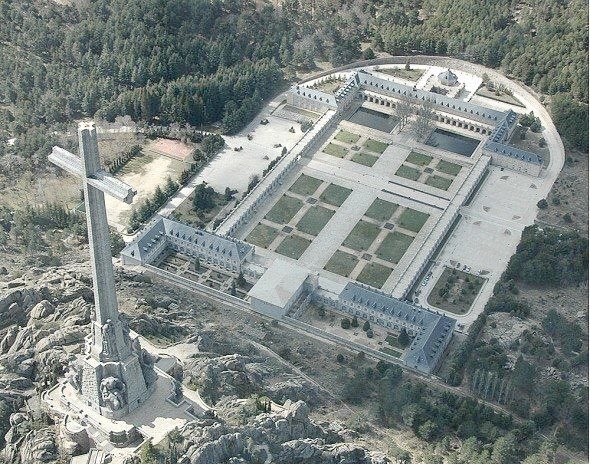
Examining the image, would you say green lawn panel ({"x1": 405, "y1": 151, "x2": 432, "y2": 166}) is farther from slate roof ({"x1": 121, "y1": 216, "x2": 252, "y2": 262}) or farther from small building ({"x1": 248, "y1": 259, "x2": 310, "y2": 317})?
slate roof ({"x1": 121, "y1": 216, "x2": 252, "y2": 262})

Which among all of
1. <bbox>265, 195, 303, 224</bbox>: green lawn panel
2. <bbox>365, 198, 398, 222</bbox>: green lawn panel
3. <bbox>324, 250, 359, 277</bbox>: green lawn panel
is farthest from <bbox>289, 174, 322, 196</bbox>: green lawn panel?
<bbox>324, 250, 359, 277</bbox>: green lawn panel

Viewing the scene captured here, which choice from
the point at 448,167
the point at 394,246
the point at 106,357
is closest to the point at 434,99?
the point at 448,167

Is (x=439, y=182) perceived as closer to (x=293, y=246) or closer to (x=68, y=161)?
(x=293, y=246)

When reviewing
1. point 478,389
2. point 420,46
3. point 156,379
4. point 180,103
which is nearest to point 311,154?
point 180,103

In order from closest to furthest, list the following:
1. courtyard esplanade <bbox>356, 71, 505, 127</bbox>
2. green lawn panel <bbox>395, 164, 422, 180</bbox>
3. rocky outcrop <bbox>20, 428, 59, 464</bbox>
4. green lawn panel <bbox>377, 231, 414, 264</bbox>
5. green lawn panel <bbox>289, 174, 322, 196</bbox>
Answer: rocky outcrop <bbox>20, 428, 59, 464</bbox>
green lawn panel <bbox>377, 231, 414, 264</bbox>
green lawn panel <bbox>289, 174, 322, 196</bbox>
green lawn panel <bbox>395, 164, 422, 180</bbox>
courtyard esplanade <bbox>356, 71, 505, 127</bbox>

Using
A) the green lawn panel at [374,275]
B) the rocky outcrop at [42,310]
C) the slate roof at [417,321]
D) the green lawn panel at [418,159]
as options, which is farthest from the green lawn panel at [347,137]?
the rocky outcrop at [42,310]

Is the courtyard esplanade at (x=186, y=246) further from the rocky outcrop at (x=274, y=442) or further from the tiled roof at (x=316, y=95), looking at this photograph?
the tiled roof at (x=316, y=95)
